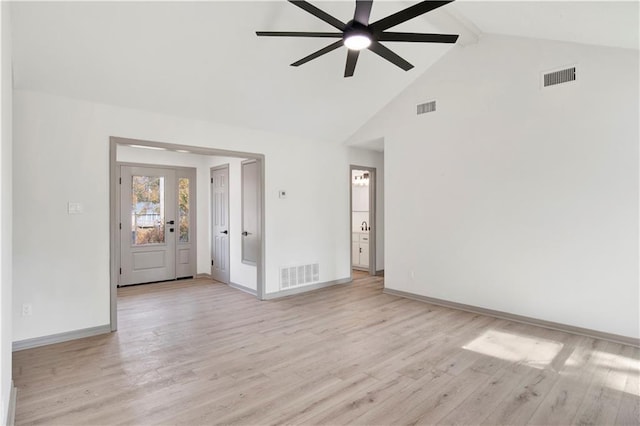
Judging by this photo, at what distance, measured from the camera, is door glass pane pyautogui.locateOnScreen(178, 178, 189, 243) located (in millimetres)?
7082

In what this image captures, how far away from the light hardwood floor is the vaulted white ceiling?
2814 millimetres

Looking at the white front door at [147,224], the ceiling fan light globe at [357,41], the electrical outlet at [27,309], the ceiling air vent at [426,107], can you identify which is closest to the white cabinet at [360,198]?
the ceiling air vent at [426,107]

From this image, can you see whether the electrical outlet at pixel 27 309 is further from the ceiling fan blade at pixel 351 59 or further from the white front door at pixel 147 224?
the ceiling fan blade at pixel 351 59

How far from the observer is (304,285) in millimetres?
6082

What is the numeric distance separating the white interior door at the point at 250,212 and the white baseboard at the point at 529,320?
2.44m

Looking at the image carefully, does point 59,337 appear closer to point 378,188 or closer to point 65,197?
point 65,197

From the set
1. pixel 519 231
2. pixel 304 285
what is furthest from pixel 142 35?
pixel 519 231

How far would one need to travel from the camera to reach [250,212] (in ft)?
19.4

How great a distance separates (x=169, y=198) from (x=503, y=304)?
6.04m

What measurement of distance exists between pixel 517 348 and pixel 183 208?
20.2ft

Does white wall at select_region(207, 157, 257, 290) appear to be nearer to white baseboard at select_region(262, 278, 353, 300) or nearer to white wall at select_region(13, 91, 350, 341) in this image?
white baseboard at select_region(262, 278, 353, 300)

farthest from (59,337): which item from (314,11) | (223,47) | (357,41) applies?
(357,41)

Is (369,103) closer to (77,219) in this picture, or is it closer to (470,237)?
(470,237)

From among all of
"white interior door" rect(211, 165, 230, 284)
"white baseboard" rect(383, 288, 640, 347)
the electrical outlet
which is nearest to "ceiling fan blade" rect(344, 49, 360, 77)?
"white baseboard" rect(383, 288, 640, 347)
